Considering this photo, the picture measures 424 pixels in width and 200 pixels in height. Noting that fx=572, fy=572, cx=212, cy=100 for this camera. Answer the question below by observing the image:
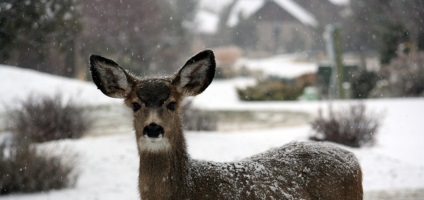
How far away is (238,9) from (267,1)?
384 cm

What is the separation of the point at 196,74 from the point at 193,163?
752mm

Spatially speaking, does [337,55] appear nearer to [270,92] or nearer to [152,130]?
[270,92]

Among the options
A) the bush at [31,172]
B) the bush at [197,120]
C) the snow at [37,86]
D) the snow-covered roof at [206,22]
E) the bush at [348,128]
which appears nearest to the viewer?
the bush at [31,172]

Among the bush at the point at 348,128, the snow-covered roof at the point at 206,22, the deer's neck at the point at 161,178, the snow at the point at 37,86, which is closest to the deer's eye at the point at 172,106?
the deer's neck at the point at 161,178

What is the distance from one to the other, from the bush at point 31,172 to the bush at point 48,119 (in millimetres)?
4354

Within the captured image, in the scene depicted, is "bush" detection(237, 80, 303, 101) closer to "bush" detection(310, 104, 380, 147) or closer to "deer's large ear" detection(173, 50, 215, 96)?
"bush" detection(310, 104, 380, 147)

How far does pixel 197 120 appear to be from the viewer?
15586 millimetres

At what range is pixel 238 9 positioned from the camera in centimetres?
7331

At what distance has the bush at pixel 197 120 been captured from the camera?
49.2 ft

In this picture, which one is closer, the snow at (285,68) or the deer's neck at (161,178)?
the deer's neck at (161,178)

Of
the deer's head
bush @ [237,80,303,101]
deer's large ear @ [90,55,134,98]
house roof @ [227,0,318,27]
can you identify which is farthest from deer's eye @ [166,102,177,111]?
house roof @ [227,0,318,27]

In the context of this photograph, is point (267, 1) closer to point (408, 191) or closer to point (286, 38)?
point (286, 38)

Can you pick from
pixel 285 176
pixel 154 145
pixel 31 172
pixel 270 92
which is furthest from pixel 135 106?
pixel 270 92

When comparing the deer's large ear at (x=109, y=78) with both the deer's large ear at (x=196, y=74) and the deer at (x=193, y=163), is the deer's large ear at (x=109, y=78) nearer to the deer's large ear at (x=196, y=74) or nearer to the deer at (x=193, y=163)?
the deer at (x=193, y=163)
